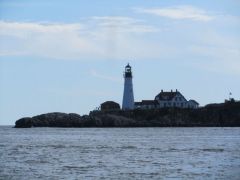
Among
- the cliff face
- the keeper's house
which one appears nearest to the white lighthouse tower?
the cliff face

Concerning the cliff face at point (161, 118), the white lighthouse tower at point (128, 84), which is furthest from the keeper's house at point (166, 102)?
the white lighthouse tower at point (128, 84)

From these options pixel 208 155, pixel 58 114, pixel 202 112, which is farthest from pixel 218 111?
pixel 208 155

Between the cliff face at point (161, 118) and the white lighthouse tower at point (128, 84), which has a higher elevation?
A: the white lighthouse tower at point (128, 84)

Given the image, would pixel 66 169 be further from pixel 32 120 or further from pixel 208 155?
pixel 32 120

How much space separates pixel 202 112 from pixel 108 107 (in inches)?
901

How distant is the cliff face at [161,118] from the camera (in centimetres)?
15375

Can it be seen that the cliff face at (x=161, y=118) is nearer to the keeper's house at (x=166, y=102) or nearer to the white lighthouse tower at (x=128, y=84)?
the keeper's house at (x=166, y=102)

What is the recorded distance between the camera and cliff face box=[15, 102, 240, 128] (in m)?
154

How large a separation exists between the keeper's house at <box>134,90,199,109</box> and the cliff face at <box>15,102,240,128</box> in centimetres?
401

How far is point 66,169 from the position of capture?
1565 inches

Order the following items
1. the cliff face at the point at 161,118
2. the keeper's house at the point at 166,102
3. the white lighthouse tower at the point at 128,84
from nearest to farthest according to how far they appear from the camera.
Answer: the white lighthouse tower at the point at 128,84
the cliff face at the point at 161,118
the keeper's house at the point at 166,102

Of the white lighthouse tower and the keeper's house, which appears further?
the keeper's house

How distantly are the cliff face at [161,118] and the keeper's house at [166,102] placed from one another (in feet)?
13.2

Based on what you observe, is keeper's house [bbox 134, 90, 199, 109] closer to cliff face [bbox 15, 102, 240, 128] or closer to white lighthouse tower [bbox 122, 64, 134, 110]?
cliff face [bbox 15, 102, 240, 128]
